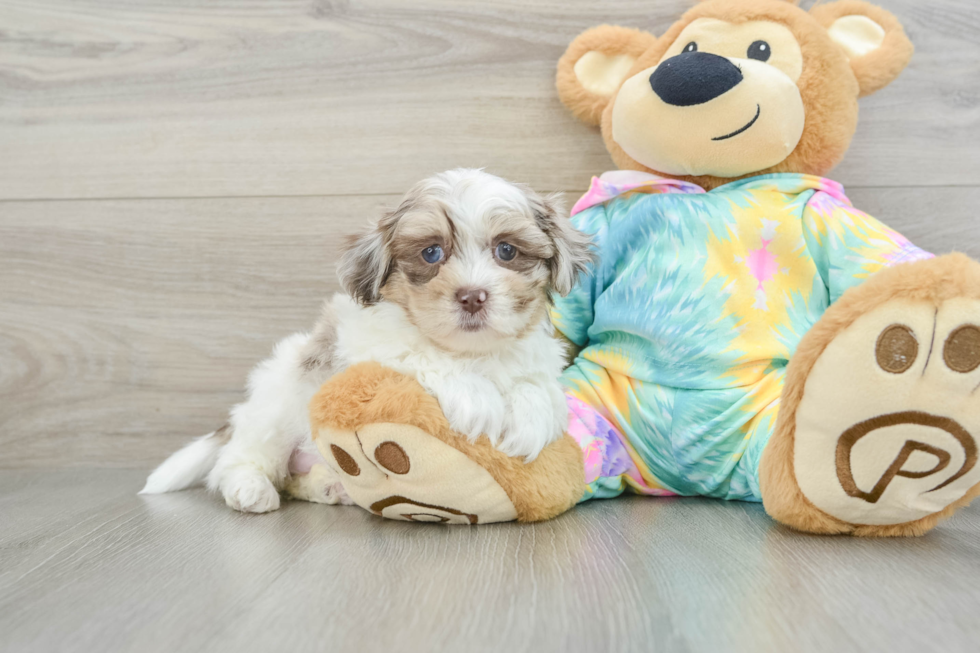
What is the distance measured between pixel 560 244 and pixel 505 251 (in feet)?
0.37

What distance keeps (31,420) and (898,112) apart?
234 cm

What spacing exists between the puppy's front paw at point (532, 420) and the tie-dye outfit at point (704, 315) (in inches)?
3.8

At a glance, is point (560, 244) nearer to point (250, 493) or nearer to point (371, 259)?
point (371, 259)

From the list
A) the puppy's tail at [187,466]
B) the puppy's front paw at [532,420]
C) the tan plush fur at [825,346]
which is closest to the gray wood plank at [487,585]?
the tan plush fur at [825,346]

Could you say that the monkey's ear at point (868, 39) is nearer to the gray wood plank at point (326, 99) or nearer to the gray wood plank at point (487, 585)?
the gray wood plank at point (326, 99)

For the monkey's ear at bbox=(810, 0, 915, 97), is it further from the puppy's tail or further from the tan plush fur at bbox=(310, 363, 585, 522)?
the puppy's tail

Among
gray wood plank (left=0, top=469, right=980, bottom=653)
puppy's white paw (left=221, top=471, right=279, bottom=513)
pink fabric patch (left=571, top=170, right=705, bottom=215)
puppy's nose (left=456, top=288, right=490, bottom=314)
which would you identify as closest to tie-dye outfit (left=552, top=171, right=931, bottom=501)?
pink fabric patch (left=571, top=170, right=705, bottom=215)

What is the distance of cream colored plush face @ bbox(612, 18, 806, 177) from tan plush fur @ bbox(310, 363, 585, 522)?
66 centimetres

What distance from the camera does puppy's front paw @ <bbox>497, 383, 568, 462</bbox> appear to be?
119 centimetres

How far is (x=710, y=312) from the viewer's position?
1.42 metres

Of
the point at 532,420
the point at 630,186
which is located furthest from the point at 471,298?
Result: the point at 630,186

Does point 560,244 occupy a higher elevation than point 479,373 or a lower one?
higher

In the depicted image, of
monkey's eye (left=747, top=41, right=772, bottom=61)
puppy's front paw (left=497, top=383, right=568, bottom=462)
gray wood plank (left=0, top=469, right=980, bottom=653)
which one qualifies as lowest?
gray wood plank (left=0, top=469, right=980, bottom=653)

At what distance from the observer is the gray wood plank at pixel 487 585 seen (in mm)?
782
